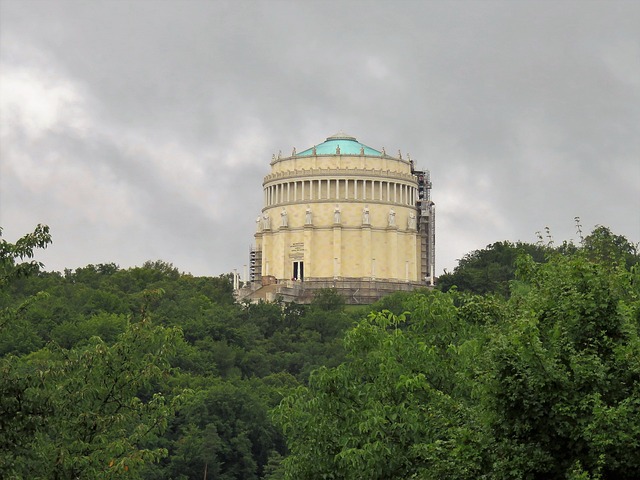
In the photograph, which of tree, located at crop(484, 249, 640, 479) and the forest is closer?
tree, located at crop(484, 249, 640, 479)

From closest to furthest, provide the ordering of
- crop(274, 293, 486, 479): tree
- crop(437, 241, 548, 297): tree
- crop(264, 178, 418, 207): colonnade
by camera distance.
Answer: crop(274, 293, 486, 479): tree
crop(437, 241, 548, 297): tree
crop(264, 178, 418, 207): colonnade

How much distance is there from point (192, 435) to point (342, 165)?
163ft

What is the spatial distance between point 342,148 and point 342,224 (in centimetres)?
707

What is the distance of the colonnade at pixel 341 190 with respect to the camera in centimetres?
12719

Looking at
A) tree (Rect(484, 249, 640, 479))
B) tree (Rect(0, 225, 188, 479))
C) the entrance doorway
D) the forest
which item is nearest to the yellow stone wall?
the entrance doorway

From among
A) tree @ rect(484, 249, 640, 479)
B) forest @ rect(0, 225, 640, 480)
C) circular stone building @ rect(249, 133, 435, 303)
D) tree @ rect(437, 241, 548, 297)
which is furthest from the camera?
circular stone building @ rect(249, 133, 435, 303)

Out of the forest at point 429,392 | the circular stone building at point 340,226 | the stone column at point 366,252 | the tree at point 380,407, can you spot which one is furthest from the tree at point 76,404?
the stone column at point 366,252

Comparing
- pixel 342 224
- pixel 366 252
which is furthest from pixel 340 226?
pixel 366 252

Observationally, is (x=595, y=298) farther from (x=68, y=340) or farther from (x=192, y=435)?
(x=68, y=340)

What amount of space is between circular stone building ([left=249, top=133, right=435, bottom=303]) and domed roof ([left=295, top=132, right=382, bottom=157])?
108 millimetres

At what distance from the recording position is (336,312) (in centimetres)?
11588

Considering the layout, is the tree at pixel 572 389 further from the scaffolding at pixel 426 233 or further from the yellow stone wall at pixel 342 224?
the scaffolding at pixel 426 233

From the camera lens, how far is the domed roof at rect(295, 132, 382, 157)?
12875 centimetres

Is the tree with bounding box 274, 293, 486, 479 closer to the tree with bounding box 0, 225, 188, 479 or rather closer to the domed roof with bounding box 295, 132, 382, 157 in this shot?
the tree with bounding box 0, 225, 188, 479
